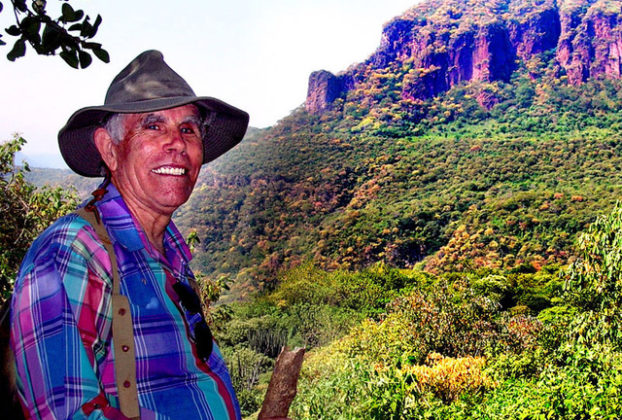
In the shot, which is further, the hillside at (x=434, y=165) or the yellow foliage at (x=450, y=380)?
the hillside at (x=434, y=165)

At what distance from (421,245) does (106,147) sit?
2401 centimetres

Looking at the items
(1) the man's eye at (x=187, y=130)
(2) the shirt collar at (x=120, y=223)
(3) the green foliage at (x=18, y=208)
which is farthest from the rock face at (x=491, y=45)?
(2) the shirt collar at (x=120, y=223)

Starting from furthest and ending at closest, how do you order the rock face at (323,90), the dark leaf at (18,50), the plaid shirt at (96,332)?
1. the rock face at (323,90)
2. the dark leaf at (18,50)
3. the plaid shirt at (96,332)

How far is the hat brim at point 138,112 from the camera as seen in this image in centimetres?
84

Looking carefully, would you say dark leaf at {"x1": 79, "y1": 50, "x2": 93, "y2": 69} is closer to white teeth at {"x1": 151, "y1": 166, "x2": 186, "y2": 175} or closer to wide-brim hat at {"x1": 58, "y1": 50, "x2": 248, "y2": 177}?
wide-brim hat at {"x1": 58, "y1": 50, "x2": 248, "y2": 177}

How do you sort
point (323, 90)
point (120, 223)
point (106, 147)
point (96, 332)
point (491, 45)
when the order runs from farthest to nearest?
point (491, 45), point (323, 90), point (106, 147), point (120, 223), point (96, 332)

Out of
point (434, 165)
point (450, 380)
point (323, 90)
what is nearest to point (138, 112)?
point (450, 380)

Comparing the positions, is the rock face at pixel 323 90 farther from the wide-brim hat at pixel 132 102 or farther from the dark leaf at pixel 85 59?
the wide-brim hat at pixel 132 102

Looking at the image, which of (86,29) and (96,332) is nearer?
(96,332)

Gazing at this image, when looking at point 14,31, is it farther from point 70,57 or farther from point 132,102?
point 132,102

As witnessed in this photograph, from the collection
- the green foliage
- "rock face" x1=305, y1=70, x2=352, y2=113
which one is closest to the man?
the green foliage

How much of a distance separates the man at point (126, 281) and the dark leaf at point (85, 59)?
0.23m

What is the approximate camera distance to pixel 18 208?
5.09 m

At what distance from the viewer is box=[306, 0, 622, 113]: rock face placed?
41188 millimetres
